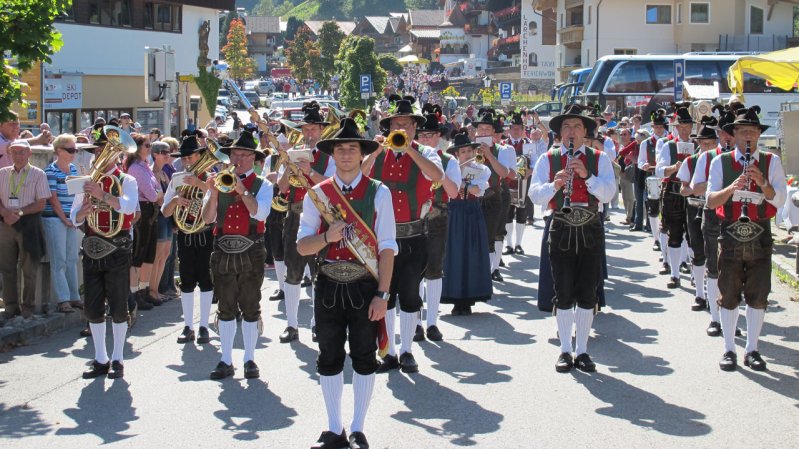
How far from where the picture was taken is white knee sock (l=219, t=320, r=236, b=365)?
27.6ft

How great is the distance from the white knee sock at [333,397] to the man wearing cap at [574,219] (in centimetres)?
265

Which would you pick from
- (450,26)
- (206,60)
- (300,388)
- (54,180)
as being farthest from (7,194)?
(450,26)

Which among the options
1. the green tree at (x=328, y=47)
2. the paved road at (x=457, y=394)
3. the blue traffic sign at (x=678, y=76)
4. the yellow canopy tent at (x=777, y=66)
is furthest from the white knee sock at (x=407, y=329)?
the green tree at (x=328, y=47)

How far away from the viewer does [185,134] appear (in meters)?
10.4

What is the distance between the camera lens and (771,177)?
8.30m

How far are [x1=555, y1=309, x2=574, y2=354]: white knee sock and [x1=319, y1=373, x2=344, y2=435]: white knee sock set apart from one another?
2744 millimetres

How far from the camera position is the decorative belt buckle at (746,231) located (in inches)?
327

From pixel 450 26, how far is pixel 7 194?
10653cm

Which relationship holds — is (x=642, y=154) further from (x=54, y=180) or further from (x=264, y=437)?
(x=264, y=437)

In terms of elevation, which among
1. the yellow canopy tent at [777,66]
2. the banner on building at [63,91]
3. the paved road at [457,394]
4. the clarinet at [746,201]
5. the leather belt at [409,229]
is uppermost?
the banner on building at [63,91]

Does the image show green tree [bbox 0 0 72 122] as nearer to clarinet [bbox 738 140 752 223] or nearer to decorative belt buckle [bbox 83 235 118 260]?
decorative belt buckle [bbox 83 235 118 260]

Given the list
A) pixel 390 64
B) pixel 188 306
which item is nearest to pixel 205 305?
pixel 188 306

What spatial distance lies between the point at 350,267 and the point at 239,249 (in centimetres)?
234

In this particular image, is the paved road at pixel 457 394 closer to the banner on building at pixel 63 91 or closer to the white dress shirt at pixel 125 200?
the white dress shirt at pixel 125 200
